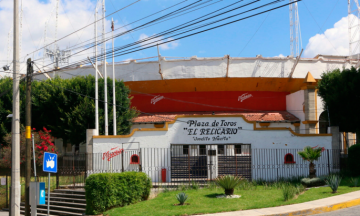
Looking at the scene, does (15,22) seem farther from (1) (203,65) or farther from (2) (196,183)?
(1) (203,65)

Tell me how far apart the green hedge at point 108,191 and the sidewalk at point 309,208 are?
17.8 feet

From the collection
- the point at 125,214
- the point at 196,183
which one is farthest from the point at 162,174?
the point at 125,214

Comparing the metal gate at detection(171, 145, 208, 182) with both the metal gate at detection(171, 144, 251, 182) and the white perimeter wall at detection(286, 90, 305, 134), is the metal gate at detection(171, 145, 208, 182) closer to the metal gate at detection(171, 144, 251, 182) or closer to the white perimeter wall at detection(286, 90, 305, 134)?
the metal gate at detection(171, 144, 251, 182)

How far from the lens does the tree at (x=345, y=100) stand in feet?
78.7

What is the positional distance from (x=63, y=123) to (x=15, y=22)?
14912mm

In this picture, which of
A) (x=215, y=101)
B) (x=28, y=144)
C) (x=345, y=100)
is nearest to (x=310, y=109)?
A: (x=345, y=100)

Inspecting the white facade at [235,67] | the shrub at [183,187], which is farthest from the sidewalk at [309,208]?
the white facade at [235,67]

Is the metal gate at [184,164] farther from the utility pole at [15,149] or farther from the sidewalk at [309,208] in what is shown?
the utility pole at [15,149]

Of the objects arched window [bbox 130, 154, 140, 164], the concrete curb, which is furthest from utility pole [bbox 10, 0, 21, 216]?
the concrete curb

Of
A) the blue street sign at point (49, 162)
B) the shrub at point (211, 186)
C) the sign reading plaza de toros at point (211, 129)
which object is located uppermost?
the sign reading plaza de toros at point (211, 129)

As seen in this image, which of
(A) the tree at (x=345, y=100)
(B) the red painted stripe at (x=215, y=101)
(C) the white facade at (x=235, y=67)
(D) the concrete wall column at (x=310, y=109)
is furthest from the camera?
(B) the red painted stripe at (x=215, y=101)

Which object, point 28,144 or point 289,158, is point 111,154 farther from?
point 289,158

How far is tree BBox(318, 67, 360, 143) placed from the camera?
24000 mm

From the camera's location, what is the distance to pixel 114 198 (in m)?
16.2
